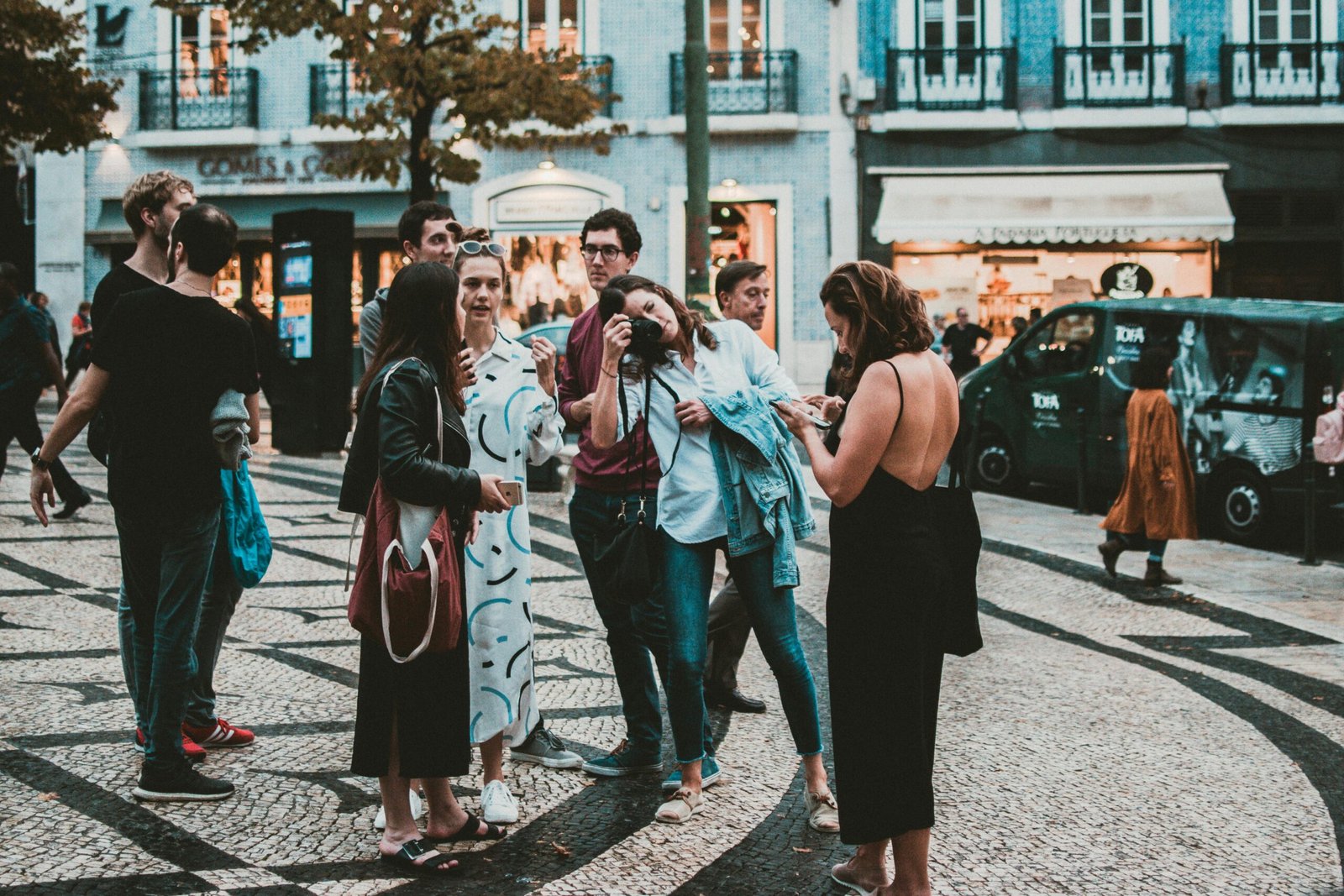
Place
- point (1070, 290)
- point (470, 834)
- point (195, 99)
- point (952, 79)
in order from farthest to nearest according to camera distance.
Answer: point (195, 99) < point (952, 79) < point (1070, 290) < point (470, 834)

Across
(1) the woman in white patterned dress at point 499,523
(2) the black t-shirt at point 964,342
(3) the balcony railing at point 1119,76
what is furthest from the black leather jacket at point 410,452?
(3) the balcony railing at point 1119,76

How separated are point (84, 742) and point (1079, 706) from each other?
146 inches

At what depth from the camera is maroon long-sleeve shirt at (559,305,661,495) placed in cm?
487

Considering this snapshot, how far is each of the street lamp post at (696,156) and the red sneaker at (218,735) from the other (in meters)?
8.25

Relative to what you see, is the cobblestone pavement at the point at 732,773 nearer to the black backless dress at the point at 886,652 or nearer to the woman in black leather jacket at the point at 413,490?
the black backless dress at the point at 886,652

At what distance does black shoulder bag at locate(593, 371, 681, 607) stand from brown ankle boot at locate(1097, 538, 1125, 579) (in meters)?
5.14

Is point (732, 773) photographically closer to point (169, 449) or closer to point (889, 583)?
point (889, 583)

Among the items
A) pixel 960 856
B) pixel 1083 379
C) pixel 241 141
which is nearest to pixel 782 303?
pixel 241 141

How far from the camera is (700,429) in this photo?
183 inches

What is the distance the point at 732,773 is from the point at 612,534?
88cm

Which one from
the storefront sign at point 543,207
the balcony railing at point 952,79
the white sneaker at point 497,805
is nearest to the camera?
the white sneaker at point 497,805

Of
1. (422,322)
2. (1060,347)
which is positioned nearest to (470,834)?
(422,322)

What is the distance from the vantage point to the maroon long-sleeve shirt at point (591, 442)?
192 inches

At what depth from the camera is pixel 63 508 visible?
10.2 m
